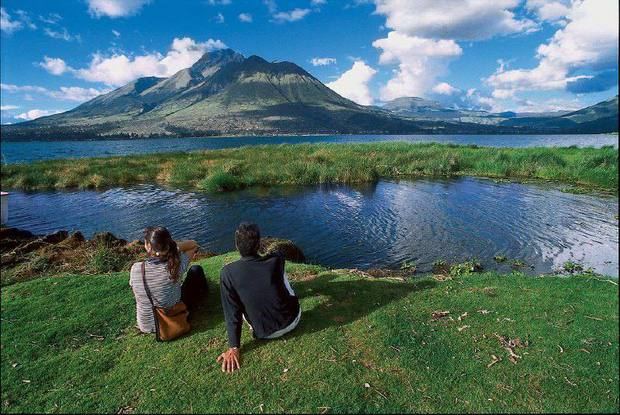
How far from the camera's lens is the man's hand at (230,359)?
5773 mm

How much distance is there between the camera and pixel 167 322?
21.8 feet

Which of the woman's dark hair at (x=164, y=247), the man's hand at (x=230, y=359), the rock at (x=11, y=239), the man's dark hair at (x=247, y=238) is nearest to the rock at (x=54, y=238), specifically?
the rock at (x=11, y=239)

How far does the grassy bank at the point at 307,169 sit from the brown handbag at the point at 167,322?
25.4 meters

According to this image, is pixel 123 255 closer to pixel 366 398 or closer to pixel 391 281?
pixel 391 281

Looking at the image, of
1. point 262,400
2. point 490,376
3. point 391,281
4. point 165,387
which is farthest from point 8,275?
point 490,376

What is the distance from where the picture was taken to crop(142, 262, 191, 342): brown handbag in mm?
6625

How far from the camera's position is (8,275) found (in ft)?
35.4

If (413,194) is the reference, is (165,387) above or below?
above

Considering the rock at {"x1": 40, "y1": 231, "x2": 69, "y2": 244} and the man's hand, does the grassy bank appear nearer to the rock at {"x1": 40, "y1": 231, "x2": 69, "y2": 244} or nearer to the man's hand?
the rock at {"x1": 40, "y1": 231, "x2": 69, "y2": 244}

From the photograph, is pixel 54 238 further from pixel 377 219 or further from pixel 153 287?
pixel 377 219

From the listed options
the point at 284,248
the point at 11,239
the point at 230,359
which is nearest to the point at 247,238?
the point at 230,359

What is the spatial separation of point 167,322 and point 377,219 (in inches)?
668

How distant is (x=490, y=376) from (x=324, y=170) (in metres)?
31.8

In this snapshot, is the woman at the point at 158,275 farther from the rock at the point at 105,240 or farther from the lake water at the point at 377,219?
the lake water at the point at 377,219
